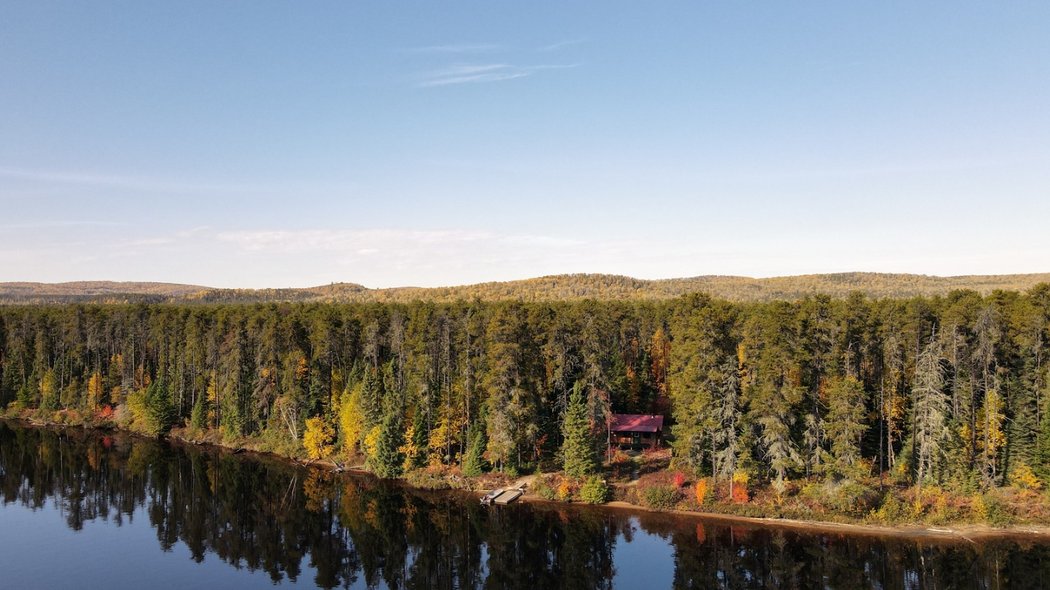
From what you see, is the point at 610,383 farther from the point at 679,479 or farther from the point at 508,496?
the point at 508,496

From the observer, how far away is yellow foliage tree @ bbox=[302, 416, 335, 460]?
8094cm

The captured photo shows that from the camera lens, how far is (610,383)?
233 feet

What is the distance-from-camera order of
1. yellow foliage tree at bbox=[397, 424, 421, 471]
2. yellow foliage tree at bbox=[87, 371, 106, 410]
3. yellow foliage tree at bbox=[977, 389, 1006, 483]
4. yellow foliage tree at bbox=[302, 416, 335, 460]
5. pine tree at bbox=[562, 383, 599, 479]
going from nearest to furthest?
yellow foliage tree at bbox=[977, 389, 1006, 483] → pine tree at bbox=[562, 383, 599, 479] → yellow foliage tree at bbox=[397, 424, 421, 471] → yellow foliage tree at bbox=[302, 416, 335, 460] → yellow foliage tree at bbox=[87, 371, 106, 410]

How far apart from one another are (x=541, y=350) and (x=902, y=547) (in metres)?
41.4

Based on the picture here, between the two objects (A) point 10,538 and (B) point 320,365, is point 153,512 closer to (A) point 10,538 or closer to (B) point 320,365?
(A) point 10,538

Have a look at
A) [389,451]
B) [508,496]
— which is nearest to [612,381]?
[508,496]

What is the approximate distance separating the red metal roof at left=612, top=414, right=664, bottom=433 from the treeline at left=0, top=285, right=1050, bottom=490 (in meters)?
2.92

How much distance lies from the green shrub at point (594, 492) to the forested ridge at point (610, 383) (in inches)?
193

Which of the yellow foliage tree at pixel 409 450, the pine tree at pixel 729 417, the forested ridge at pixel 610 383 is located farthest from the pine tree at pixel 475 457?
the pine tree at pixel 729 417

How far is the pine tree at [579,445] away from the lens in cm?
6406

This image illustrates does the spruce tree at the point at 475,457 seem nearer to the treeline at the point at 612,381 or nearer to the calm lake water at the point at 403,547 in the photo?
the treeline at the point at 612,381

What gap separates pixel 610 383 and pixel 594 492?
509 inches

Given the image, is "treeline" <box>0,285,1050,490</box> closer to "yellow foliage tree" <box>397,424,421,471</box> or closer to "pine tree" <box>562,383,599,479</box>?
"yellow foliage tree" <box>397,424,421,471</box>

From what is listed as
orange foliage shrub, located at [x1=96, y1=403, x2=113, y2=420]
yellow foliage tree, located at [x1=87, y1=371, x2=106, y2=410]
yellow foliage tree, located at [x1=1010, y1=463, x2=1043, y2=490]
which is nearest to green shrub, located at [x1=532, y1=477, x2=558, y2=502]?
yellow foliage tree, located at [x1=1010, y1=463, x2=1043, y2=490]
